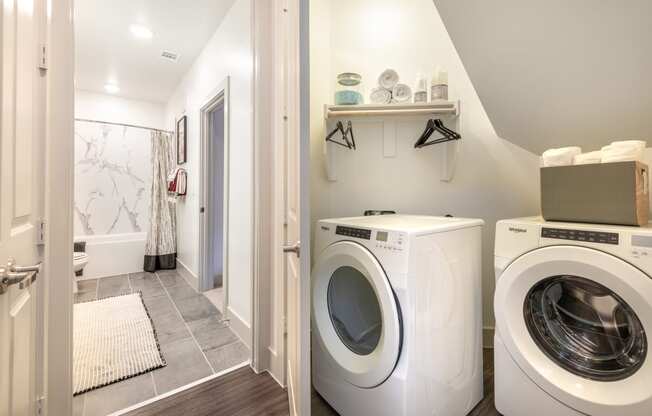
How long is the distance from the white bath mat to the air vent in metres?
2.58

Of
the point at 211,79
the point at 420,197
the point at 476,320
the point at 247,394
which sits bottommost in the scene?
the point at 247,394

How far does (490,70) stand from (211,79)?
2352mm

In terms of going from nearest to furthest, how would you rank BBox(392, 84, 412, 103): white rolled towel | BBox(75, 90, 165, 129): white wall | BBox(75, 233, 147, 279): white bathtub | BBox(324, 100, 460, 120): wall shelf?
BBox(324, 100, 460, 120): wall shelf → BBox(392, 84, 412, 103): white rolled towel → BBox(75, 233, 147, 279): white bathtub → BBox(75, 90, 165, 129): white wall

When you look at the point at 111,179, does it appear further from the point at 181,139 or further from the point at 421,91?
the point at 421,91

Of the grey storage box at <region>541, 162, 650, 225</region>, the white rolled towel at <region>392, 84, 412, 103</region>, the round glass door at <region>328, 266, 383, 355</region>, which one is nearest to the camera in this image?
the grey storage box at <region>541, 162, 650, 225</region>

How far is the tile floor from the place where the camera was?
1450mm

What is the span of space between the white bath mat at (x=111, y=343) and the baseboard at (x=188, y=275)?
0.52 meters

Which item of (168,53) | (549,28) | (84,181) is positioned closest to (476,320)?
(549,28)

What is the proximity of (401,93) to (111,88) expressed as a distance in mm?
4071

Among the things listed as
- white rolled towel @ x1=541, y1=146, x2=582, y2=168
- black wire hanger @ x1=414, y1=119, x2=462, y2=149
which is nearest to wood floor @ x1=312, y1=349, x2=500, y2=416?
white rolled towel @ x1=541, y1=146, x2=582, y2=168

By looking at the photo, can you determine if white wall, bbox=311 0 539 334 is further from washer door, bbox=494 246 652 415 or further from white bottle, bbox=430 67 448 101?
washer door, bbox=494 246 652 415

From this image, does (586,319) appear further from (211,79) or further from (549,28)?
(211,79)

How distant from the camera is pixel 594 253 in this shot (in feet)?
3.24

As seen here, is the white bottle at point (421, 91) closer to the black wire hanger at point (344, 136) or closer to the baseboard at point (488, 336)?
the black wire hanger at point (344, 136)
